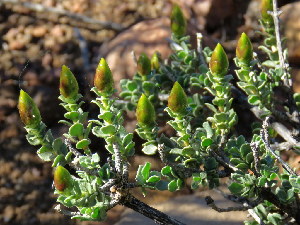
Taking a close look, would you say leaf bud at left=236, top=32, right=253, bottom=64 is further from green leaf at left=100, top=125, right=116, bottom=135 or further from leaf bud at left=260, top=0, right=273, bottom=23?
green leaf at left=100, top=125, right=116, bottom=135

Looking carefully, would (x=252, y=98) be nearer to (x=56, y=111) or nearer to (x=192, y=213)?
(x=192, y=213)

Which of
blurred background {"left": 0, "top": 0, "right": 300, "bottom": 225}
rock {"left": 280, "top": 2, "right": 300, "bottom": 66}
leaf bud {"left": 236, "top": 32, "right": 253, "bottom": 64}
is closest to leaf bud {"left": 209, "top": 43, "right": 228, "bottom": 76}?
leaf bud {"left": 236, "top": 32, "right": 253, "bottom": 64}

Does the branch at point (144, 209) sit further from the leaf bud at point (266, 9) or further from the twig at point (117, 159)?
the leaf bud at point (266, 9)

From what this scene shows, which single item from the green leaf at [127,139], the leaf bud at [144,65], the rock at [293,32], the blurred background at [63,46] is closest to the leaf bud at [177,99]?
the green leaf at [127,139]

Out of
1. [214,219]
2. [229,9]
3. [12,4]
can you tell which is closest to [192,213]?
[214,219]

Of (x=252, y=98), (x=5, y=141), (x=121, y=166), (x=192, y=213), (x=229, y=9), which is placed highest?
(x=229, y=9)
